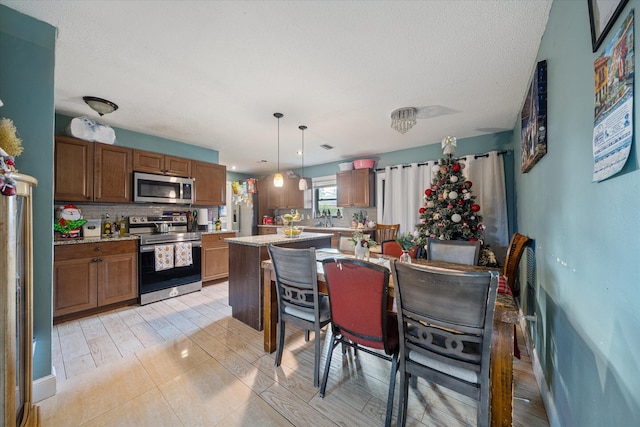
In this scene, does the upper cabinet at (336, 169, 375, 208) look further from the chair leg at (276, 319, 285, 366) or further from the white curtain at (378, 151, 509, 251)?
the chair leg at (276, 319, 285, 366)

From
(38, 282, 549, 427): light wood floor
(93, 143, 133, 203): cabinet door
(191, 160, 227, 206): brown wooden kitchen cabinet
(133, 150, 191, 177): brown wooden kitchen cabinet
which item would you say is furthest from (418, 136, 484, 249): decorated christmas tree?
(93, 143, 133, 203): cabinet door

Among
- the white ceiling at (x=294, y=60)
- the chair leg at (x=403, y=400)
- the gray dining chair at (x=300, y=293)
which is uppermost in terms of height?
the white ceiling at (x=294, y=60)

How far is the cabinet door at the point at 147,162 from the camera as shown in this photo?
3.44 metres

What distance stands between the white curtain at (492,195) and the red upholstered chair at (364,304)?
9.66ft

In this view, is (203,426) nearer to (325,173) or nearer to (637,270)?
(637,270)

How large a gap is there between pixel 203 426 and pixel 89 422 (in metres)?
0.68

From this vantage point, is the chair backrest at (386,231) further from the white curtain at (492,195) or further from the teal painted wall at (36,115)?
the teal painted wall at (36,115)

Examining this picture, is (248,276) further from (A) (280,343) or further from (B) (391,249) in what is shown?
(B) (391,249)

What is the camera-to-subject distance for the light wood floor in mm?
1446

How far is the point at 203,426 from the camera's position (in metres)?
1.39

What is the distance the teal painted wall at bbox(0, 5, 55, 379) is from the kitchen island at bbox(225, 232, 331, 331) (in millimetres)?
1390

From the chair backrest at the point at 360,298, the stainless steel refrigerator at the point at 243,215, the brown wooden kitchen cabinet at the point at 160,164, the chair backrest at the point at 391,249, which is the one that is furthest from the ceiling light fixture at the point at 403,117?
the stainless steel refrigerator at the point at 243,215

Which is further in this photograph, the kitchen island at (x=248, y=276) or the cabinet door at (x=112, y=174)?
the cabinet door at (x=112, y=174)

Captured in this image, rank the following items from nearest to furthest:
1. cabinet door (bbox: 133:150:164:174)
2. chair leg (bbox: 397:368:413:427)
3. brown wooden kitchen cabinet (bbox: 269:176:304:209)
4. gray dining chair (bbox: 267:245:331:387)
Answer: chair leg (bbox: 397:368:413:427)
gray dining chair (bbox: 267:245:331:387)
cabinet door (bbox: 133:150:164:174)
brown wooden kitchen cabinet (bbox: 269:176:304:209)
